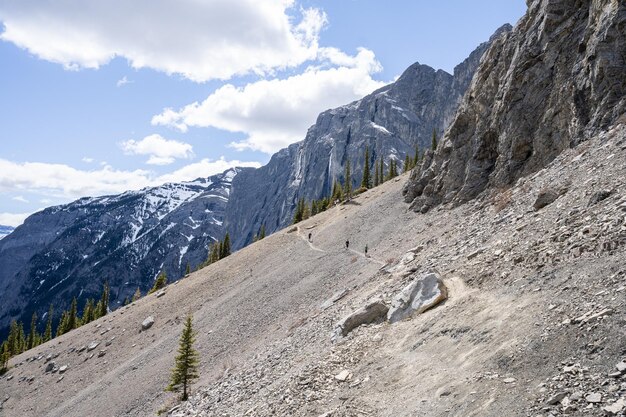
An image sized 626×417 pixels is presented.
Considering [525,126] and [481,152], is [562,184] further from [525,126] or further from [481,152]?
[481,152]

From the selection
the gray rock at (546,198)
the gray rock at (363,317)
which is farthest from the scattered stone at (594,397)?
the gray rock at (546,198)

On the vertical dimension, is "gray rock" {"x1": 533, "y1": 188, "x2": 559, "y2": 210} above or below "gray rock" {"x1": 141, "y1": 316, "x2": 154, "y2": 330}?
above

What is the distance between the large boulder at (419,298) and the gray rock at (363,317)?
81 centimetres

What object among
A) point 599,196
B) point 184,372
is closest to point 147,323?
point 184,372

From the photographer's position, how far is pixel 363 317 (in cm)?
2297

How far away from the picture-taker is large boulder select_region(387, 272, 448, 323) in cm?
2047

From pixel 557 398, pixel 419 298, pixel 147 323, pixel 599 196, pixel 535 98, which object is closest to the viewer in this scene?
pixel 557 398

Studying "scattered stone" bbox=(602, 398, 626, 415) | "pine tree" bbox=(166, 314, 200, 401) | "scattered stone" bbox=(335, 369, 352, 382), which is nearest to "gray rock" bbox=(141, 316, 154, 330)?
"pine tree" bbox=(166, 314, 200, 401)

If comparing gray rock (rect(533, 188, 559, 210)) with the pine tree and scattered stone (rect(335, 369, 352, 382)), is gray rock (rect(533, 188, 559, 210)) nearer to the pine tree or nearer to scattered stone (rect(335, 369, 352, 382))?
scattered stone (rect(335, 369, 352, 382))

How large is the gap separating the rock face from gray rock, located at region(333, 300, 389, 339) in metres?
22.2

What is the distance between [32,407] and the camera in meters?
50.0

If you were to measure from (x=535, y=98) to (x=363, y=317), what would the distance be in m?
31.0

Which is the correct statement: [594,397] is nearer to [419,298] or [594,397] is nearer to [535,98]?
[419,298]

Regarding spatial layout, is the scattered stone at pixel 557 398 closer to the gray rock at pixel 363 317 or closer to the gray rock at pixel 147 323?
the gray rock at pixel 363 317
